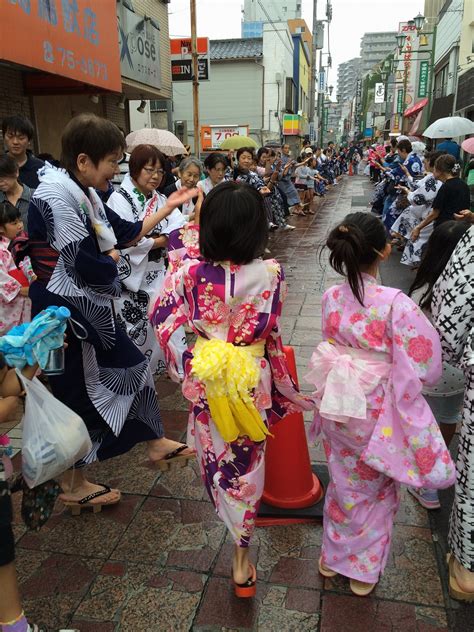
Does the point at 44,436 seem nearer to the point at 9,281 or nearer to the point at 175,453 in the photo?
the point at 175,453

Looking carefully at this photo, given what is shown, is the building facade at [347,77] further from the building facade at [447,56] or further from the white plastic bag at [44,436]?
the white plastic bag at [44,436]

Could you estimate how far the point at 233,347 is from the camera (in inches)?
81.8

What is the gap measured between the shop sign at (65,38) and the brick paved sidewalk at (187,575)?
520 centimetres

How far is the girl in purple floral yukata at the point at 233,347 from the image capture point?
205 cm

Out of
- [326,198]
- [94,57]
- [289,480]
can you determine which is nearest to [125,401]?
[289,480]

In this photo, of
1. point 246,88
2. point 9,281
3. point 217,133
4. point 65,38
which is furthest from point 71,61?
point 246,88

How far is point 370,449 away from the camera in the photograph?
208 centimetres

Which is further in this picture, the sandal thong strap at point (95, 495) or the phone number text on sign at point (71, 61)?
the phone number text on sign at point (71, 61)

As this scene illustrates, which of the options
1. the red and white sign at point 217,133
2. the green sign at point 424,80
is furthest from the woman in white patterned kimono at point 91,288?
the green sign at point 424,80

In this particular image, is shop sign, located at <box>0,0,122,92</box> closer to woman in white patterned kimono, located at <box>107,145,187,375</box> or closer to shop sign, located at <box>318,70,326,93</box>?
woman in white patterned kimono, located at <box>107,145,187,375</box>

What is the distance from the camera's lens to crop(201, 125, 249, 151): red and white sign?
24.4 meters

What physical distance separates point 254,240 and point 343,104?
520ft

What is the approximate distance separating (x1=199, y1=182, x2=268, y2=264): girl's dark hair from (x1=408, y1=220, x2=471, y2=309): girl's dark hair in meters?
0.96

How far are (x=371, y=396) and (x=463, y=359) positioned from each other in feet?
1.35
